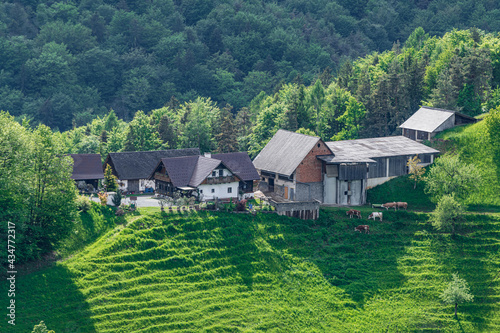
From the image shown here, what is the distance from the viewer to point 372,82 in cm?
14812

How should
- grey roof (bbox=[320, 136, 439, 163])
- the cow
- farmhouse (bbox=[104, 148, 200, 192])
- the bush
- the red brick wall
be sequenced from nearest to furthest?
1. the bush
2. the cow
3. the red brick wall
4. farmhouse (bbox=[104, 148, 200, 192])
5. grey roof (bbox=[320, 136, 439, 163])

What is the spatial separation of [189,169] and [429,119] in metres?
41.0

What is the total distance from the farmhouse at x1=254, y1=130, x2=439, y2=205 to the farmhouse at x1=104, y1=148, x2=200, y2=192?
14.9 m

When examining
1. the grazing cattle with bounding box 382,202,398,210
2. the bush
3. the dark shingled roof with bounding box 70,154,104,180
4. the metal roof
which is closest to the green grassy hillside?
the grazing cattle with bounding box 382,202,398,210

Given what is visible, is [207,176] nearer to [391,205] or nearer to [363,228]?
[363,228]

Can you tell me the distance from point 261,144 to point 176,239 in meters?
45.4

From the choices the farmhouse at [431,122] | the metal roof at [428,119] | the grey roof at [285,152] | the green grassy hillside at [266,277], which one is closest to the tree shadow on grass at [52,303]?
the green grassy hillside at [266,277]

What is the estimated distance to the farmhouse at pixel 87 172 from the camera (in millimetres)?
100688

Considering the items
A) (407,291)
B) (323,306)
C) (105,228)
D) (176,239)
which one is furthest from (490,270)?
(105,228)

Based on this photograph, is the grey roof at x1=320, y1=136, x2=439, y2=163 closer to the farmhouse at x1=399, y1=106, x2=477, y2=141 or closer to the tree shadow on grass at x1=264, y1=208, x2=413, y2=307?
the farmhouse at x1=399, y1=106, x2=477, y2=141

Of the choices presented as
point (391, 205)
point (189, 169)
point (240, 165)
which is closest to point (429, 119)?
point (391, 205)

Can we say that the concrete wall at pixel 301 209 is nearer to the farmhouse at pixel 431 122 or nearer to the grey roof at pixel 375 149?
the grey roof at pixel 375 149

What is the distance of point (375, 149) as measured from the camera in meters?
110

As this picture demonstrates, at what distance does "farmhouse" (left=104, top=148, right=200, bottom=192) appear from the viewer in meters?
104
